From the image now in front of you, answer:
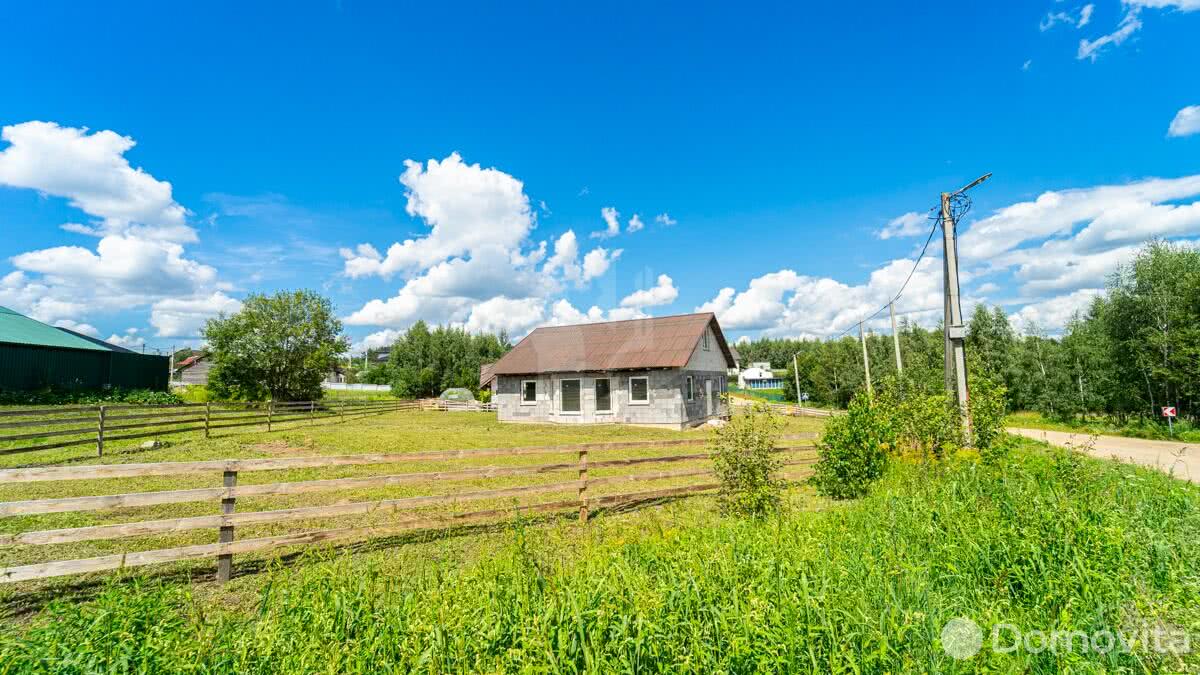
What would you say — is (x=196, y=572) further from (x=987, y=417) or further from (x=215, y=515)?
(x=987, y=417)

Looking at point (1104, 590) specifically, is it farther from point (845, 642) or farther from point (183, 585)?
point (183, 585)

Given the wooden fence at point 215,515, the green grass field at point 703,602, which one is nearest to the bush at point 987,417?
the green grass field at point 703,602

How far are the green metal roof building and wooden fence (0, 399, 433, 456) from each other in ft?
27.3

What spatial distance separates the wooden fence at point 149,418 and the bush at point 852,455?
669 inches

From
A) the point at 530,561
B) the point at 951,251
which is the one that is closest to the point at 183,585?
the point at 530,561

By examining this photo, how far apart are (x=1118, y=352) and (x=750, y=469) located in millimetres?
32513

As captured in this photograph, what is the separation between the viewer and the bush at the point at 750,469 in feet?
21.1

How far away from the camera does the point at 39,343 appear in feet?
92.5

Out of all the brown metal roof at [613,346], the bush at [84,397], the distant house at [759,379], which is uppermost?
the brown metal roof at [613,346]

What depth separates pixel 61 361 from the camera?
97.0ft

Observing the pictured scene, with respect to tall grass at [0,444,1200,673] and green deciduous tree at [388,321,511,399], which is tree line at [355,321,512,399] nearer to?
green deciduous tree at [388,321,511,399]

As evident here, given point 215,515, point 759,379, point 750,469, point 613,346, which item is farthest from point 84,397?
point 759,379

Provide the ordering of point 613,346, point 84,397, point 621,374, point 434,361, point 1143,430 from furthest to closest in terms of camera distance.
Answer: point 434,361 → point 84,397 → point 613,346 → point 621,374 → point 1143,430

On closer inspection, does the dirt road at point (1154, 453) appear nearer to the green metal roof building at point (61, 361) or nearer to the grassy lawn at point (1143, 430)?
the grassy lawn at point (1143, 430)
